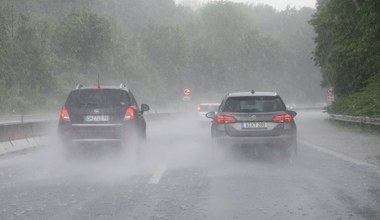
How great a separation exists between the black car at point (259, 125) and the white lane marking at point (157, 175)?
1.58 meters

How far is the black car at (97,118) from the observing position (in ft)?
41.7

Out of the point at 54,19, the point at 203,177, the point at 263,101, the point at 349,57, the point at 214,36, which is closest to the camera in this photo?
the point at 203,177

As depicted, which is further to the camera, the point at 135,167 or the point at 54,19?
the point at 54,19

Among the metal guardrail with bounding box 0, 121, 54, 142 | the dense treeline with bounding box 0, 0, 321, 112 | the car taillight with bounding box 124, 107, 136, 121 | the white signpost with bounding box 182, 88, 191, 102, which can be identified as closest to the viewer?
the car taillight with bounding box 124, 107, 136, 121

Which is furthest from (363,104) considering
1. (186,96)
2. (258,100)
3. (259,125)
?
(186,96)

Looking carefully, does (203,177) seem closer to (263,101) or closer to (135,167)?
(135,167)

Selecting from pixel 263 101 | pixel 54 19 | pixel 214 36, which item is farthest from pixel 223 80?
pixel 263 101

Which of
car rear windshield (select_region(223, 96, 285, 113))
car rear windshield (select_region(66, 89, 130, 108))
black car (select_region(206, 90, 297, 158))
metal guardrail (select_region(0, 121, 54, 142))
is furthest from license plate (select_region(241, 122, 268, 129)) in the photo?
metal guardrail (select_region(0, 121, 54, 142))

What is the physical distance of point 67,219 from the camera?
6.38m

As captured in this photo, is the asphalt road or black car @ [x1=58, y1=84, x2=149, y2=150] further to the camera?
black car @ [x1=58, y1=84, x2=149, y2=150]

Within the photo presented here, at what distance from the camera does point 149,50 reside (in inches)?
4021

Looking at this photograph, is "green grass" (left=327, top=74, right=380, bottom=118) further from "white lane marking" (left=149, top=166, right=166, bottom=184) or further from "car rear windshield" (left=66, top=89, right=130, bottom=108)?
"white lane marking" (left=149, top=166, right=166, bottom=184)

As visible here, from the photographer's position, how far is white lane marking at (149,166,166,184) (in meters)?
9.45

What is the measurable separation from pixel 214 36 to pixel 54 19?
4454 cm
